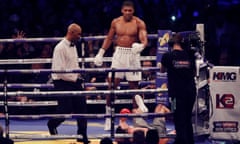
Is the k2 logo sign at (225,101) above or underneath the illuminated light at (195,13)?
underneath

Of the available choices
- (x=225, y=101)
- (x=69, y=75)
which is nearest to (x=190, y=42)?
(x=225, y=101)

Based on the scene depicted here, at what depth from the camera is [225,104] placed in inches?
291

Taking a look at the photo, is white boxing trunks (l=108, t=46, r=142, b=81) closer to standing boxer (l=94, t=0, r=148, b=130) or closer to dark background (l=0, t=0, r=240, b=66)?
standing boxer (l=94, t=0, r=148, b=130)

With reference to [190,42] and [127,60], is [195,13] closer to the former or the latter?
[127,60]

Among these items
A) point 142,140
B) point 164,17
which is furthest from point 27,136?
point 164,17

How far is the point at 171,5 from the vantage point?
1267 cm

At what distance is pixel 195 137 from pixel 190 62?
4.00 feet

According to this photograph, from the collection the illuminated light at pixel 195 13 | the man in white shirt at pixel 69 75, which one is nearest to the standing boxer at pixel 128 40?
the man in white shirt at pixel 69 75

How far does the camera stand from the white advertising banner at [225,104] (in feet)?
24.2

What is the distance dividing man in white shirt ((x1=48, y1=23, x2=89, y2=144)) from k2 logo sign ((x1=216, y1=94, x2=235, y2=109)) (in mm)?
1698

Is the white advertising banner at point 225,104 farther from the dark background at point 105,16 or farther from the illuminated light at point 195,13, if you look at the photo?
the illuminated light at point 195,13

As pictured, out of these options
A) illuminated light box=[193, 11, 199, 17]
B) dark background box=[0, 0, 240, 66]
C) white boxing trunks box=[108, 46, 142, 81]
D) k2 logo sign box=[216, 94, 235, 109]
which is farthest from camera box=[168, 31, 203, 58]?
illuminated light box=[193, 11, 199, 17]

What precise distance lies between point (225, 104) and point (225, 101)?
0.04m

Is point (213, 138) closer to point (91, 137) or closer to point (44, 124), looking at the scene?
point (91, 137)
